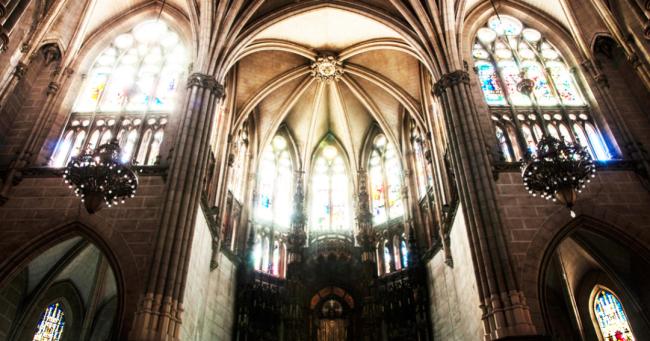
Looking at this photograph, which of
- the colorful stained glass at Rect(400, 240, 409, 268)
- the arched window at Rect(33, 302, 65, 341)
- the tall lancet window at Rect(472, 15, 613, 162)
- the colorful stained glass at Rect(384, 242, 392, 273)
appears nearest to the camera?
the tall lancet window at Rect(472, 15, 613, 162)

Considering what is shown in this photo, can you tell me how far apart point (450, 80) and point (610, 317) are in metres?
9.46

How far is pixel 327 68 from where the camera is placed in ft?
70.7

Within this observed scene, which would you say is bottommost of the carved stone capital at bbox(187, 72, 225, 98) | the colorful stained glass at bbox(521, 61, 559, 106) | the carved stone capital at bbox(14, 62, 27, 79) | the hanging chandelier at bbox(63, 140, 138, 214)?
the hanging chandelier at bbox(63, 140, 138, 214)

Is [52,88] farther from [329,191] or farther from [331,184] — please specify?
[331,184]

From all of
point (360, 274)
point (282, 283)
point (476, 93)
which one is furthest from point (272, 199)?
point (476, 93)

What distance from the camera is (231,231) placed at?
1883 centimetres

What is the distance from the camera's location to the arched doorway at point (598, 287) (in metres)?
14.7

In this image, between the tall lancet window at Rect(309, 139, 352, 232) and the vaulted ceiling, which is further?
the tall lancet window at Rect(309, 139, 352, 232)

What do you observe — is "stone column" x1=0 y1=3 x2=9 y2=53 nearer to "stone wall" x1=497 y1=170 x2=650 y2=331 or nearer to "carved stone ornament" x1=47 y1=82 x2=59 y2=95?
"carved stone ornament" x1=47 y1=82 x2=59 y2=95

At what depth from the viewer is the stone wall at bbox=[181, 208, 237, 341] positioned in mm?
13938

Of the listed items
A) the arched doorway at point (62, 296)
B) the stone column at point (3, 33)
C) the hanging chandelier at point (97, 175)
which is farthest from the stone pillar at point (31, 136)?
the hanging chandelier at point (97, 175)

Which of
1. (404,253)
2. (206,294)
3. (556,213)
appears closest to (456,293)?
(556,213)

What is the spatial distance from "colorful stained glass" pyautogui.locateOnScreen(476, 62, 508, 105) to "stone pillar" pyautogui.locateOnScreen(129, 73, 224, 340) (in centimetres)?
903

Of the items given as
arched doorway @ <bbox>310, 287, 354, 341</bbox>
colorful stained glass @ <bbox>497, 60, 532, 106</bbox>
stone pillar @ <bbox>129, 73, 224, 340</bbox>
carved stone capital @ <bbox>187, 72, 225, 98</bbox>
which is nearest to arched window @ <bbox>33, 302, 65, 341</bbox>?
stone pillar @ <bbox>129, 73, 224, 340</bbox>
